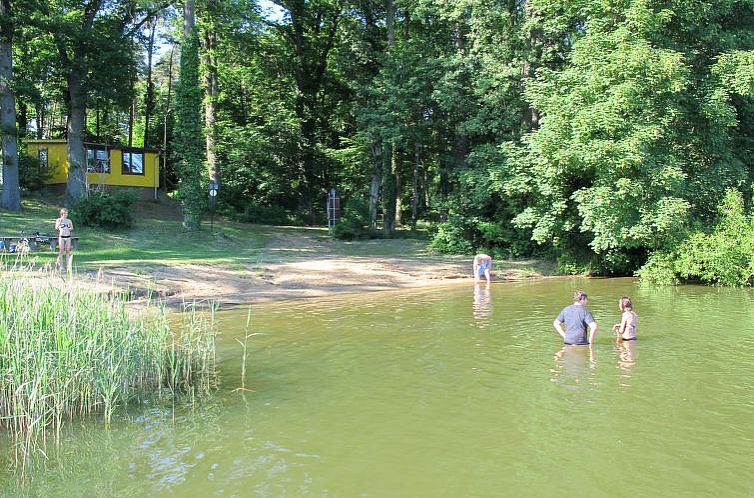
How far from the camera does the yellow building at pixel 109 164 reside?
38.4 meters

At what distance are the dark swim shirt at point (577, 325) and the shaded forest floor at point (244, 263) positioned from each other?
10.1 meters

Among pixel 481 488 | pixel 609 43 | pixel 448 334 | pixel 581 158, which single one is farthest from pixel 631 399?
pixel 609 43

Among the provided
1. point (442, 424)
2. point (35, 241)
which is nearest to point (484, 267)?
point (442, 424)

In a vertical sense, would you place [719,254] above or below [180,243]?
above

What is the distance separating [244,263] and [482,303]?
948 cm

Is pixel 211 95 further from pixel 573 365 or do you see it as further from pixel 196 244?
pixel 573 365

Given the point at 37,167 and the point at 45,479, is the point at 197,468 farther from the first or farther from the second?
the point at 37,167

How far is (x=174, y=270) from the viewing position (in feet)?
67.1

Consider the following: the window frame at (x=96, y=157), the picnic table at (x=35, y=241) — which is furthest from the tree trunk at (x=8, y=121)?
the picnic table at (x=35, y=241)

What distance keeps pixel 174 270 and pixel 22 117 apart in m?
30.9

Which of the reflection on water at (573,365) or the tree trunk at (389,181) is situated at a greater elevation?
the tree trunk at (389,181)

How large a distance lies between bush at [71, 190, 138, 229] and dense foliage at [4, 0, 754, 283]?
327cm

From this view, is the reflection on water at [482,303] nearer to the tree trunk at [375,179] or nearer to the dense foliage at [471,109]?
the dense foliage at [471,109]

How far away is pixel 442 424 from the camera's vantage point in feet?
26.0
